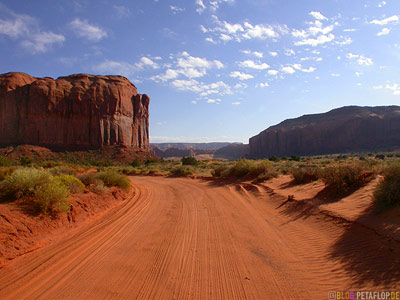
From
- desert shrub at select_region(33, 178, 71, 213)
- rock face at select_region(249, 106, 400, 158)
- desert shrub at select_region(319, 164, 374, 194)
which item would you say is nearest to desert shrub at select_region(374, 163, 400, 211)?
desert shrub at select_region(319, 164, 374, 194)

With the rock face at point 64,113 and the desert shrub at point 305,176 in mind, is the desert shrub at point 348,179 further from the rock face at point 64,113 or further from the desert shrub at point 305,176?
the rock face at point 64,113

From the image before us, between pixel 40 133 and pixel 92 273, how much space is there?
69034 millimetres

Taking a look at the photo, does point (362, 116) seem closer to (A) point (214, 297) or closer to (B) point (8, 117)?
(A) point (214, 297)

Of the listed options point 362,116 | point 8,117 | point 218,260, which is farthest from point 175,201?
point 362,116

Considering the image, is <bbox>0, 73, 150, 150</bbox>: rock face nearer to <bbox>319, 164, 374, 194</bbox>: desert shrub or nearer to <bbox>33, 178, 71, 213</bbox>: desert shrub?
<bbox>33, 178, 71, 213</bbox>: desert shrub

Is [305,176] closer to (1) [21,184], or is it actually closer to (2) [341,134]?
(1) [21,184]

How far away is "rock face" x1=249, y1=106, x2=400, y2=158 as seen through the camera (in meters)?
77.1

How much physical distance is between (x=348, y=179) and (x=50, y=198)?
9796 mm

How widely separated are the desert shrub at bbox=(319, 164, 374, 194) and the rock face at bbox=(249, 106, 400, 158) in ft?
242

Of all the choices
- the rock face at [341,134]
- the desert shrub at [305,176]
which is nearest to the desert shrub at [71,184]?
the desert shrub at [305,176]

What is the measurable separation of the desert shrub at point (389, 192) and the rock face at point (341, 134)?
76.2 meters

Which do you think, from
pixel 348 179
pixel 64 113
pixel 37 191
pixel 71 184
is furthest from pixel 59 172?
pixel 64 113

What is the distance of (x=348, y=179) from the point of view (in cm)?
890

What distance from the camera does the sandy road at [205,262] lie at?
364 cm
